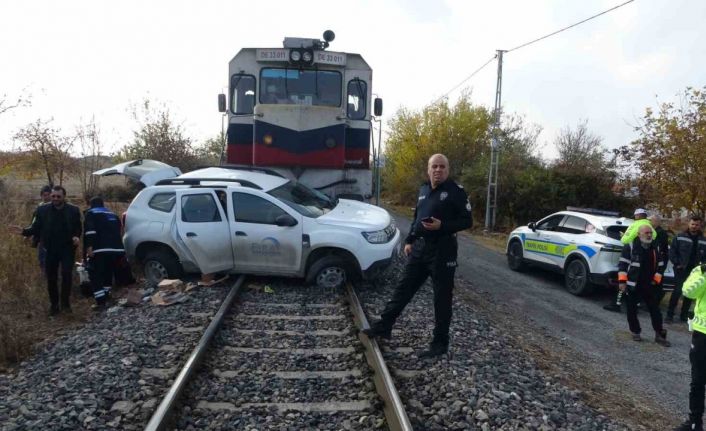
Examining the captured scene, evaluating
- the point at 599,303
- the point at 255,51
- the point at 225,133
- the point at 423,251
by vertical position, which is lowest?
the point at 599,303

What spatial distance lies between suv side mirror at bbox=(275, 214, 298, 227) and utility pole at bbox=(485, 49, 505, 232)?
42.4 ft

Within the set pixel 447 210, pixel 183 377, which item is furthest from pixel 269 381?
pixel 447 210

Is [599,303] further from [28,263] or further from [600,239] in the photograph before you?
[28,263]

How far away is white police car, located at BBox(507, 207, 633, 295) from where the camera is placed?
30.8 feet

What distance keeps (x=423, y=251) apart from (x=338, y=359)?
4.32 feet

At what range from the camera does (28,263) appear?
8.60 metres

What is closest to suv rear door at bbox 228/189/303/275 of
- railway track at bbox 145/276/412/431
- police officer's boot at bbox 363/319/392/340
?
railway track at bbox 145/276/412/431

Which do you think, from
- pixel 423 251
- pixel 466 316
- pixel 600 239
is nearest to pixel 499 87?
pixel 600 239

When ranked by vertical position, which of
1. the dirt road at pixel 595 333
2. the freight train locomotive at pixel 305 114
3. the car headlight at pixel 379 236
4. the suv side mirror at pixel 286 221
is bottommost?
the dirt road at pixel 595 333

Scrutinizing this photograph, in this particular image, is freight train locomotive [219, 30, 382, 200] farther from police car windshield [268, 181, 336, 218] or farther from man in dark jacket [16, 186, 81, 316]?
man in dark jacket [16, 186, 81, 316]

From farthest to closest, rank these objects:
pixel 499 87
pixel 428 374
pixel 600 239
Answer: pixel 499 87 → pixel 600 239 → pixel 428 374

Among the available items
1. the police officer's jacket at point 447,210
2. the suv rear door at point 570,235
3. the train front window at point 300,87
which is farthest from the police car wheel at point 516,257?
the police officer's jacket at point 447,210

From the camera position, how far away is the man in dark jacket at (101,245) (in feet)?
24.1

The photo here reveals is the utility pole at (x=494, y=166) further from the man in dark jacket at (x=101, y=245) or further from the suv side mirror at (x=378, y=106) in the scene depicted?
the man in dark jacket at (x=101, y=245)
